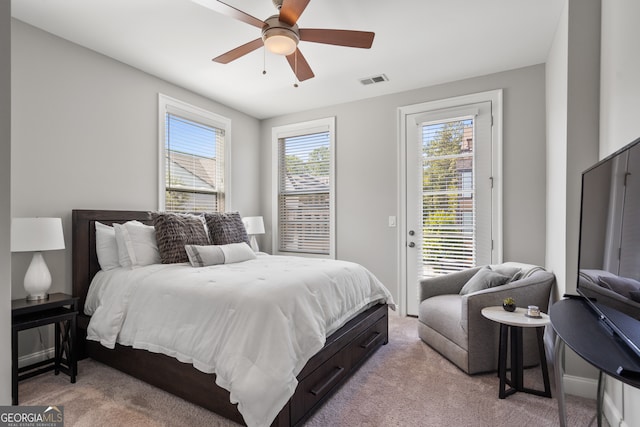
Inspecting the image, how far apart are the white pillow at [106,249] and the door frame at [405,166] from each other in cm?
292

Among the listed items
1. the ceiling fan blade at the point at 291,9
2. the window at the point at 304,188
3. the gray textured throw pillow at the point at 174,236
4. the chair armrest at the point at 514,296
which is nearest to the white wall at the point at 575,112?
the chair armrest at the point at 514,296

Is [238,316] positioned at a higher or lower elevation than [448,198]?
lower

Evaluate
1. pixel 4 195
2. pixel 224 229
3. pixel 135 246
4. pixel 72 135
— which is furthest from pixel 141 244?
pixel 4 195

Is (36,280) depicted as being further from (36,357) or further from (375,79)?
(375,79)

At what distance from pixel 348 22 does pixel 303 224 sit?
A: 275 centimetres

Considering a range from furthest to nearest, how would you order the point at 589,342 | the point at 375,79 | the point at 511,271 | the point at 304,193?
the point at 304,193 < the point at 375,79 < the point at 511,271 < the point at 589,342

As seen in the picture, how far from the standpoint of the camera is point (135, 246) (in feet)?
8.89

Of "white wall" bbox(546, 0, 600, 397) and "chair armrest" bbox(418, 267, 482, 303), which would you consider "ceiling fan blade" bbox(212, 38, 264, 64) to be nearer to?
"white wall" bbox(546, 0, 600, 397)

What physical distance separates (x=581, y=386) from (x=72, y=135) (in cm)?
428

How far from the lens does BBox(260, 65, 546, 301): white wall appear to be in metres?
3.22

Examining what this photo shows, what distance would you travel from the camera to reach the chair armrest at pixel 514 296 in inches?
93.8

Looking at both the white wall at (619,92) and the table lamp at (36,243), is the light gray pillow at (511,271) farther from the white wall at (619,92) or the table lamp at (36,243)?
the table lamp at (36,243)

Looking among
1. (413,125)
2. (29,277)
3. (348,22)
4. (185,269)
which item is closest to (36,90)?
(29,277)

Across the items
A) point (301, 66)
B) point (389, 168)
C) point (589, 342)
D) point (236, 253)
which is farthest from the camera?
point (389, 168)
